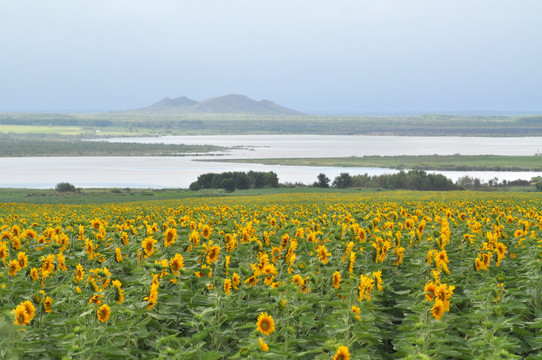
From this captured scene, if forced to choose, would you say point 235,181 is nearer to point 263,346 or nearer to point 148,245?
point 148,245

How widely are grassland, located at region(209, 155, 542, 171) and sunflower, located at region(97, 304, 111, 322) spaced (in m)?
132

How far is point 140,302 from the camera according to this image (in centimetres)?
577

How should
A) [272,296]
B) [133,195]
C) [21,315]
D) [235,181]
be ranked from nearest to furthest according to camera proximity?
[21,315] → [272,296] → [133,195] → [235,181]

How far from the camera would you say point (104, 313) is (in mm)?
5160

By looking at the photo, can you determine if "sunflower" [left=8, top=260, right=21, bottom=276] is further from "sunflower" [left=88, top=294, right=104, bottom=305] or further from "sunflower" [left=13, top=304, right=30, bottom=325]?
"sunflower" [left=13, top=304, right=30, bottom=325]

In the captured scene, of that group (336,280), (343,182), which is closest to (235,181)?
(343,182)

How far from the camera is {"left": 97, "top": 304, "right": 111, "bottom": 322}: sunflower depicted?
5117 millimetres

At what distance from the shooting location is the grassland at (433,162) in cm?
13350

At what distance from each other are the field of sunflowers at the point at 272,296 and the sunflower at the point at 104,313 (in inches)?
0.4

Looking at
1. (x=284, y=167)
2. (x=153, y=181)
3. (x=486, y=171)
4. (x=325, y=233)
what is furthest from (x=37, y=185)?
(x=325, y=233)

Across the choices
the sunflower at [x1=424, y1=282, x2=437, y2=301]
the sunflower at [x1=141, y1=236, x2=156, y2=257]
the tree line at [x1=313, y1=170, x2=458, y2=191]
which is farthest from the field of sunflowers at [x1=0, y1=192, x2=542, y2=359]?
the tree line at [x1=313, y1=170, x2=458, y2=191]

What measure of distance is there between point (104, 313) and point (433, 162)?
150401mm

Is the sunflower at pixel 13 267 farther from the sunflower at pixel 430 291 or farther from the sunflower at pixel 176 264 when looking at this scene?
the sunflower at pixel 430 291

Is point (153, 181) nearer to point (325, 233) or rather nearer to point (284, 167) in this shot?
point (284, 167)
